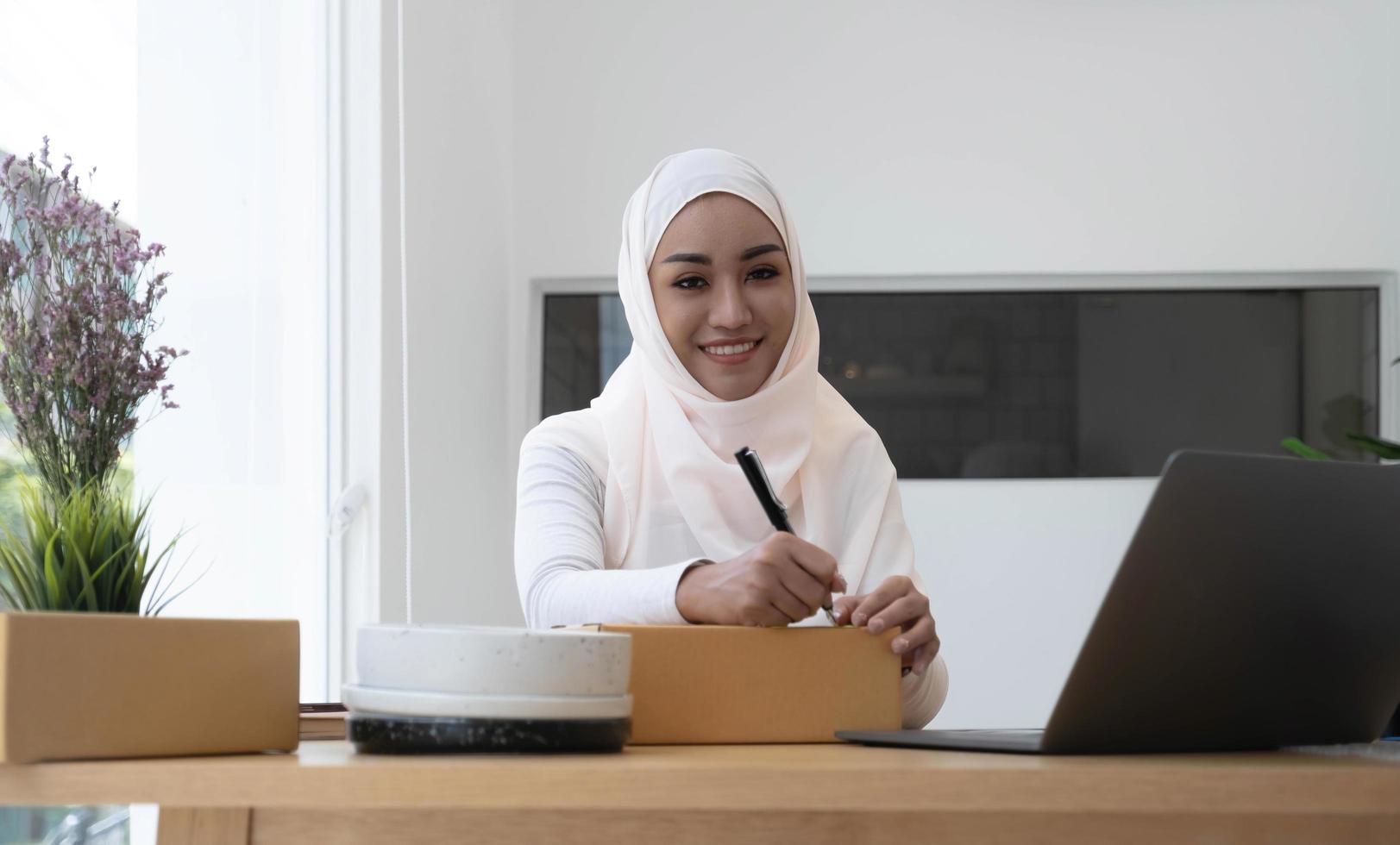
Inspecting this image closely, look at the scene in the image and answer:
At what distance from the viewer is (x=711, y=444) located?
166 centimetres

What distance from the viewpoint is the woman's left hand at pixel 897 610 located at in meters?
1.04

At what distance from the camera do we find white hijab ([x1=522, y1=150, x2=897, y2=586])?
62.4 inches

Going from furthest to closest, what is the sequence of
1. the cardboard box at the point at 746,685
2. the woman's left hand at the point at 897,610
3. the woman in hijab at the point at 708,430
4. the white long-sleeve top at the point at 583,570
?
the woman in hijab at the point at 708,430 → the white long-sleeve top at the point at 583,570 → the woman's left hand at the point at 897,610 → the cardboard box at the point at 746,685

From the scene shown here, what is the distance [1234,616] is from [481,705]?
0.42 metres

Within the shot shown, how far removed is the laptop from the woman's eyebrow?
2.75 feet

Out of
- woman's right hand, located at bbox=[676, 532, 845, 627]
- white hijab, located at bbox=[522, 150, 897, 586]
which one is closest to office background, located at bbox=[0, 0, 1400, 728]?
white hijab, located at bbox=[522, 150, 897, 586]

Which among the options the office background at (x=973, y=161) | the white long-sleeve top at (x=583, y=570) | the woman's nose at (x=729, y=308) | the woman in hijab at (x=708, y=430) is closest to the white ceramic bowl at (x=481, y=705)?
the white long-sleeve top at (x=583, y=570)

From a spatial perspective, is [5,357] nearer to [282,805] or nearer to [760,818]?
[282,805]

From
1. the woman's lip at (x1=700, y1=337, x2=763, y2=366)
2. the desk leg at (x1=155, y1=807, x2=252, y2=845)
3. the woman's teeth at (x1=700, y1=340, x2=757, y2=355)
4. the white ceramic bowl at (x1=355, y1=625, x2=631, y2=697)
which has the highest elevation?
the woman's teeth at (x1=700, y1=340, x2=757, y2=355)

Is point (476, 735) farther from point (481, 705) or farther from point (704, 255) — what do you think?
point (704, 255)

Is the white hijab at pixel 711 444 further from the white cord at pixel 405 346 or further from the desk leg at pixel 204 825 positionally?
the white cord at pixel 405 346

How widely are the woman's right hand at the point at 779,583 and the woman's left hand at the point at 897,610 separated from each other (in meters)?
0.02

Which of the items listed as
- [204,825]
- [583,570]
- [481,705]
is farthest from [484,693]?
[583,570]

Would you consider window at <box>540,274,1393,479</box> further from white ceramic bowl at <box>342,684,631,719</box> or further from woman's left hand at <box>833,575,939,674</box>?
white ceramic bowl at <box>342,684,631,719</box>
